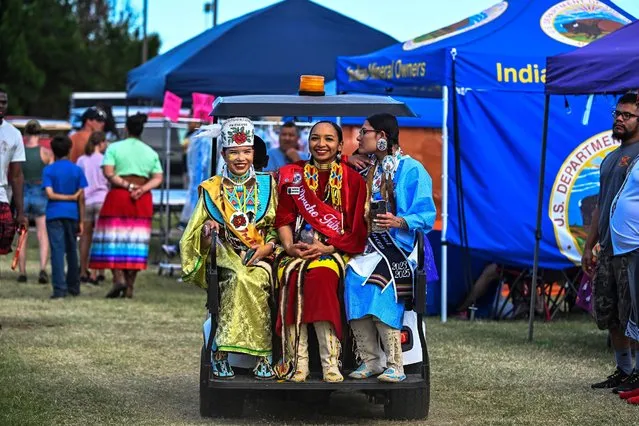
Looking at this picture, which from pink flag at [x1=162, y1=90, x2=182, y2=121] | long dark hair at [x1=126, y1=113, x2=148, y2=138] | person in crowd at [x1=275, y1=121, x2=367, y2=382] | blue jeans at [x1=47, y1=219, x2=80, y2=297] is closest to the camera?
person in crowd at [x1=275, y1=121, x2=367, y2=382]

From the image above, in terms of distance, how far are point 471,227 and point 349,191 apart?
576cm

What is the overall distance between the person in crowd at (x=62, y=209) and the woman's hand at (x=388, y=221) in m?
7.56

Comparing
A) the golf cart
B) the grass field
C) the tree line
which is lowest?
the grass field

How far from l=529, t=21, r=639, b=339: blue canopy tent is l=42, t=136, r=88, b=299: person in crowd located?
617 centimetres

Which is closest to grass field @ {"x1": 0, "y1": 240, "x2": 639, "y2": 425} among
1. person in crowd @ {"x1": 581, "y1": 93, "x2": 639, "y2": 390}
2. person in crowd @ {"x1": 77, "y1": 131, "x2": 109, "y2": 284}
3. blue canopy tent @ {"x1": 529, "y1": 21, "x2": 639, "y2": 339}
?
person in crowd @ {"x1": 581, "y1": 93, "x2": 639, "y2": 390}

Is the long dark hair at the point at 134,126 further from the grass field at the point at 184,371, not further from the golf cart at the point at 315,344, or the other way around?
the golf cart at the point at 315,344

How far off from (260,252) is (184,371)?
235 cm

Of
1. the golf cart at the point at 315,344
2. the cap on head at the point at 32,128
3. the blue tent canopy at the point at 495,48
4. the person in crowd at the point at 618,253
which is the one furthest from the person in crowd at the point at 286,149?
the golf cart at the point at 315,344

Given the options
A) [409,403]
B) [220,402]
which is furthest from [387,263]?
[220,402]

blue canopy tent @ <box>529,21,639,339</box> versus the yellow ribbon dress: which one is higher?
blue canopy tent @ <box>529,21,639,339</box>

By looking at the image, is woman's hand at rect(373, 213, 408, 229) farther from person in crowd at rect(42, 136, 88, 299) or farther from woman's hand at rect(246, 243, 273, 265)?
person in crowd at rect(42, 136, 88, 299)

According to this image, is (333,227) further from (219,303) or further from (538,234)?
(538,234)

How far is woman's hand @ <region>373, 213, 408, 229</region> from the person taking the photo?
795 centimetres

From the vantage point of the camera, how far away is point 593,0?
556 inches
